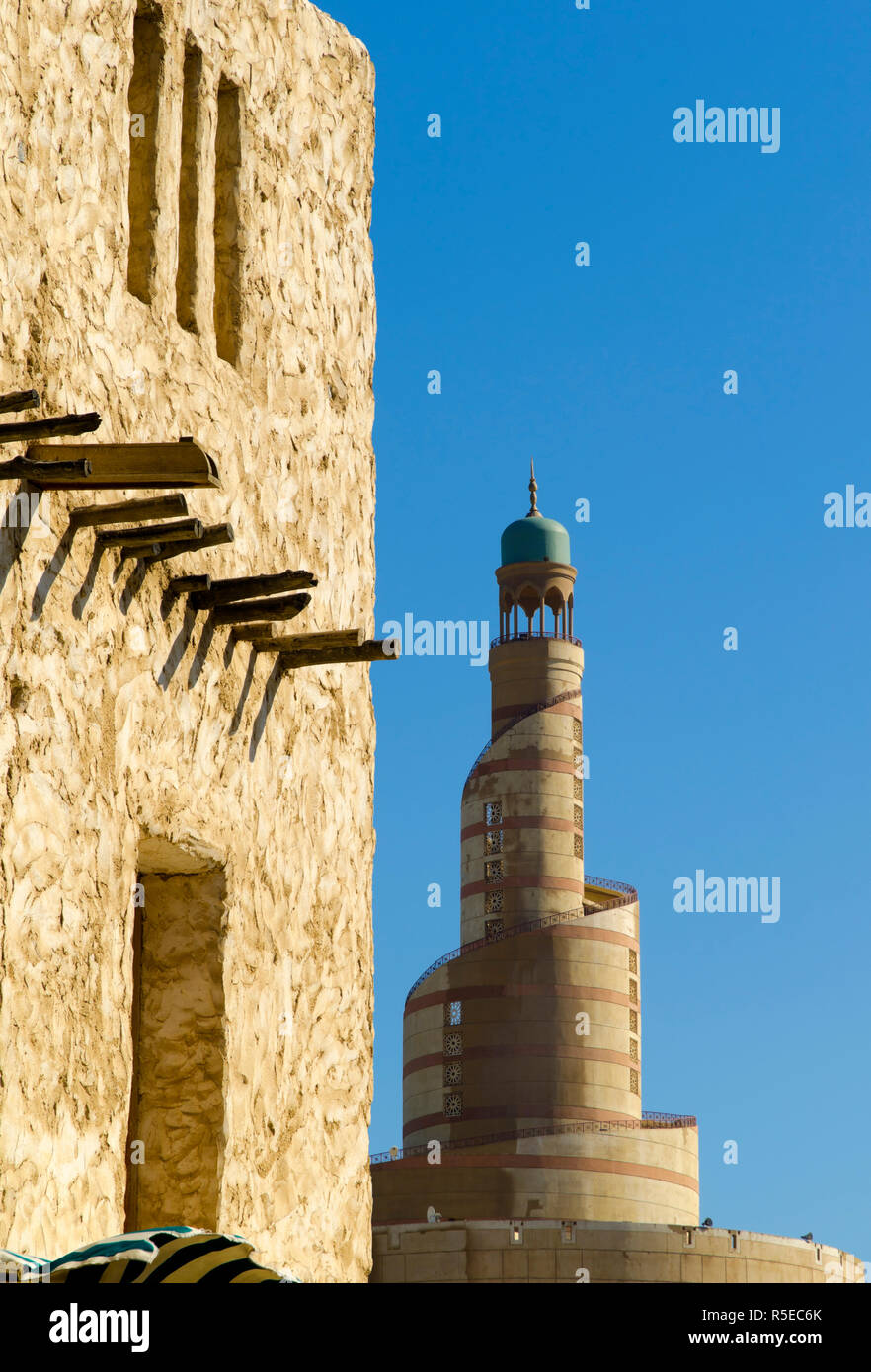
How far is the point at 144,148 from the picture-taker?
31.4 ft

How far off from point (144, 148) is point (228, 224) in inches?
32.4

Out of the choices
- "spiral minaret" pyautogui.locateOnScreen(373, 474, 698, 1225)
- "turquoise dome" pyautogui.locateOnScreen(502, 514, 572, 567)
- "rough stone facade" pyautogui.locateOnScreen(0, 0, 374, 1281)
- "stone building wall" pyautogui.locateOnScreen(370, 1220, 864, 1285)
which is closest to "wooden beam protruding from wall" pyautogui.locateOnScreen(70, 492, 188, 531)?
"rough stone facade" pyautogui.locateOnScreen(0, 0, 374, 1281)

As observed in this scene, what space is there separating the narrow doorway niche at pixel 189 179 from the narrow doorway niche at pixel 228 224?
11.7 inches

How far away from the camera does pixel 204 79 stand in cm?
1009

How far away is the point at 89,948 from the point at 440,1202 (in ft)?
153

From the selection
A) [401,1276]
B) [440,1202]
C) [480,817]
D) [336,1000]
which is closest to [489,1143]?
[440,1202]

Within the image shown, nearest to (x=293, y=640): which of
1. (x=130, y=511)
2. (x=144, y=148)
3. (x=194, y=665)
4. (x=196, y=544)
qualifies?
(x=194, y=665)

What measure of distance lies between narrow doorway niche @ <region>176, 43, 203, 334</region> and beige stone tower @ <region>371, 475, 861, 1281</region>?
137ft

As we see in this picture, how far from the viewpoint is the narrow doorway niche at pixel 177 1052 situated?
8.95m

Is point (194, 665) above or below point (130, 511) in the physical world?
below

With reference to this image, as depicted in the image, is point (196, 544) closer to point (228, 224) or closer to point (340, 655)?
point (340, 655)
